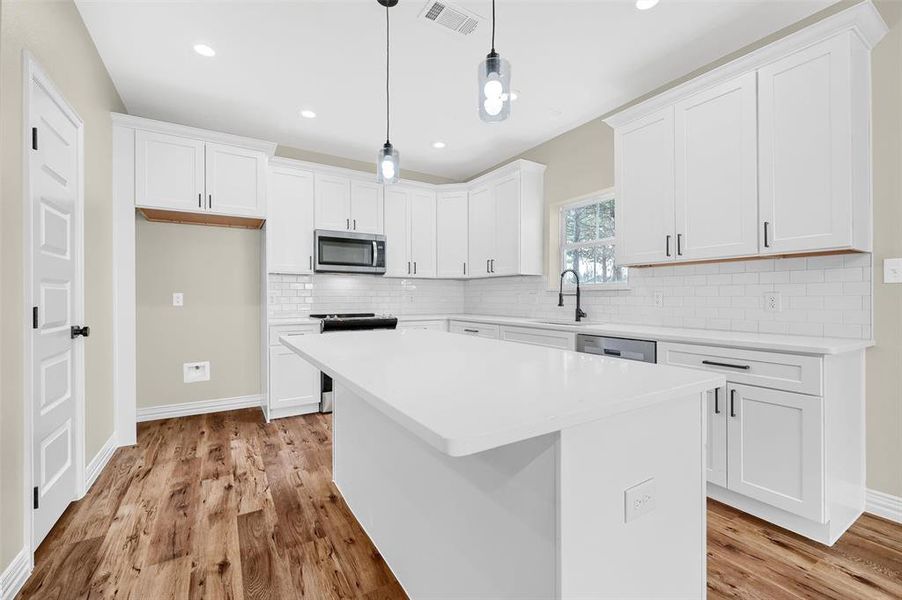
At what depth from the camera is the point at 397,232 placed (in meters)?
4.71

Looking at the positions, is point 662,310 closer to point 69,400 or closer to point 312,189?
point 312,189

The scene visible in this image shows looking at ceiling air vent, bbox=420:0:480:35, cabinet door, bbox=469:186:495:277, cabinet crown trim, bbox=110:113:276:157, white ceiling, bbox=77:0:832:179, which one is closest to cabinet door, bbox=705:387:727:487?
white ceiling, bbox=77:0:832:179

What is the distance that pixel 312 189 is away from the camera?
165 inches

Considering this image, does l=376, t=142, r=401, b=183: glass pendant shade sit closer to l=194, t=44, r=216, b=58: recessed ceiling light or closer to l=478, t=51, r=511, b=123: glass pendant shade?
l=478, t=51, r=511, b=123: glass pendant shade

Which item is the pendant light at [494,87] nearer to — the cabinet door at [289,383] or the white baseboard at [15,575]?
the white baseboard at [15,575]

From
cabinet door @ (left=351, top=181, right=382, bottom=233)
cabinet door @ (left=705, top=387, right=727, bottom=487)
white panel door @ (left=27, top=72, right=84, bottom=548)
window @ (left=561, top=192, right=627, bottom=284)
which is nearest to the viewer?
white panel door @ (left=27, top=72, right=84, bottom=548)

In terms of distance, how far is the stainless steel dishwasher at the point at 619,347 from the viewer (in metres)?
2.55

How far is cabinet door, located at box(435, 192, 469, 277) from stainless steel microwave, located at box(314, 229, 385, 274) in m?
0.76

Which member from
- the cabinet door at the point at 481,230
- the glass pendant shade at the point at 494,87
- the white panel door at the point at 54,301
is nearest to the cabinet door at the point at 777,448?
the glass pendant shade at the point at 494,87

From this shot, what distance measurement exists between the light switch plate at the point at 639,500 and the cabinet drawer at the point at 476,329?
283 cm

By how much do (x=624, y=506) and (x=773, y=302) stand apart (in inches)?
85.5

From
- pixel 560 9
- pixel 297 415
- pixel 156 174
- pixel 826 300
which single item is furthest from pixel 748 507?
pixel 156 174

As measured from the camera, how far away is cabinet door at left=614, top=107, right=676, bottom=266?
2736 millimetres

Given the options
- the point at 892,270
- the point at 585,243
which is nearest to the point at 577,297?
the point at 585,243
